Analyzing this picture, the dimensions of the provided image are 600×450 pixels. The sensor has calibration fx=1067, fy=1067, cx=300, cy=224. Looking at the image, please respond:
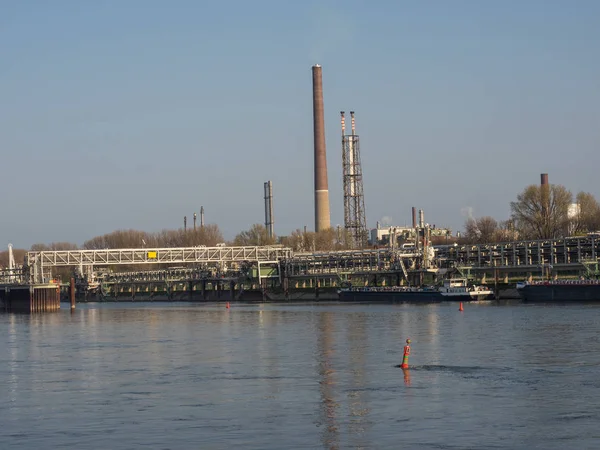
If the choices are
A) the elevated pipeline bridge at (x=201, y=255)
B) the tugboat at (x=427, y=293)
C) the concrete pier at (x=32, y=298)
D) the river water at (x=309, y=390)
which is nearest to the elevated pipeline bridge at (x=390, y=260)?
the elevated pipeline bridge at (x=201, y=255)

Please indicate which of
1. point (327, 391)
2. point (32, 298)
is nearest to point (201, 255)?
point (32, 298)

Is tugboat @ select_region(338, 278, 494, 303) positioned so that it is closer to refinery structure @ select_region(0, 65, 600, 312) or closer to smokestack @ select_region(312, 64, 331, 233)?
refinery structure @ select_region(0, 65, 600, 312)

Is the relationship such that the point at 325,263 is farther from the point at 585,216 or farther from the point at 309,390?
the point at 309,390

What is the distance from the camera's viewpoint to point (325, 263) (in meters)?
177

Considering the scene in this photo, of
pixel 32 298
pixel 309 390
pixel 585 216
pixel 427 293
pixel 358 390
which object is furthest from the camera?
pixel 585 216

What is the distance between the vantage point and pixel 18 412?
39.0 meters

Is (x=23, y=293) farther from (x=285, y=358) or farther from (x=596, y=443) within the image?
(x=596, y=443)

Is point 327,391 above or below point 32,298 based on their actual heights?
below

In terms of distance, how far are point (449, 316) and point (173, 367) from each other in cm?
4716

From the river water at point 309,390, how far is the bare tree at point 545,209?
80.8 m

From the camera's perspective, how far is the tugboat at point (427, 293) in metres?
131

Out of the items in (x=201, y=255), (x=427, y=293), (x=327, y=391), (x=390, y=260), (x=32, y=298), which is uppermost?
(x=201, y=255)

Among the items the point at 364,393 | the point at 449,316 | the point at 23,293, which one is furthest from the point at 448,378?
the point at 23,293

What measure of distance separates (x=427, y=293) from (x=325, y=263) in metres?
42.3
